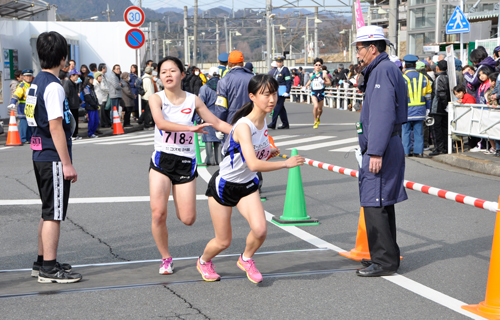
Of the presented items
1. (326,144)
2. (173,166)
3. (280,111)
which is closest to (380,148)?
(173,166)

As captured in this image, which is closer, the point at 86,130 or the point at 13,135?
the point at 13,135

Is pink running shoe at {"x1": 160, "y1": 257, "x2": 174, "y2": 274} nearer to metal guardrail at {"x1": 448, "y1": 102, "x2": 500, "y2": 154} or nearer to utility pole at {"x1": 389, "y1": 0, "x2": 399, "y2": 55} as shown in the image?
metal guardrail at {"x1": 448, "y1": 102, "x2": 500, "y2": 154}

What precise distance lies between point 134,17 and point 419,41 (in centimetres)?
3583

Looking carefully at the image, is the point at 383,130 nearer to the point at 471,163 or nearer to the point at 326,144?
the point at 471,163

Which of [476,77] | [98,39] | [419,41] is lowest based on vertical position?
[476,77]

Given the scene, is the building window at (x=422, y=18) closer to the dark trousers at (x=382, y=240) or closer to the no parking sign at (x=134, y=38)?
the no parking sign at (x=134, y=38)

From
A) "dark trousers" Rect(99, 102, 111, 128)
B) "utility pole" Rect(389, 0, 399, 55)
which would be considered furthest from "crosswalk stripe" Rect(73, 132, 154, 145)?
"utility pole" Rect(389, 0, 399, 55)

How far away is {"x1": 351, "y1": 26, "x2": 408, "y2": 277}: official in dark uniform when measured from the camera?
488 centimetres

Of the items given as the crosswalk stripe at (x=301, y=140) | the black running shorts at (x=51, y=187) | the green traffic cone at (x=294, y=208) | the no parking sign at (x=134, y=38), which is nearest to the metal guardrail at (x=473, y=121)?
the crosswalk stripe at (x=301, y=140)

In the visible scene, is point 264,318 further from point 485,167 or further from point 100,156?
point 100,156

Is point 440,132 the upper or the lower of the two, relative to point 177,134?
lower

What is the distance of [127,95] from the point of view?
19.6 meters

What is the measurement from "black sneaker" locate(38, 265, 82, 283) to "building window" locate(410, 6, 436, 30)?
46506 mm

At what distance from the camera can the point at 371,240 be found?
5.09 m
